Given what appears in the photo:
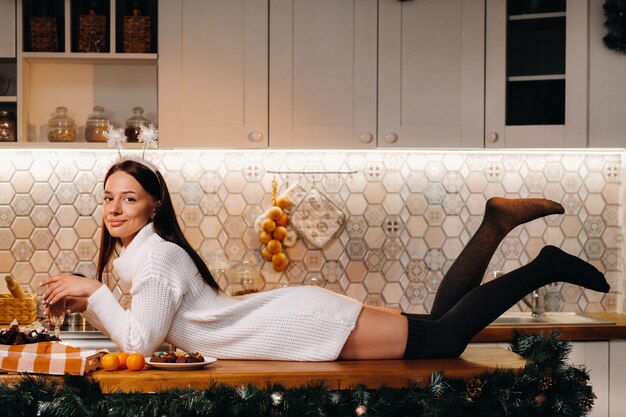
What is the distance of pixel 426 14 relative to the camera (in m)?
3.14

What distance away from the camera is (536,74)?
3.16 meters

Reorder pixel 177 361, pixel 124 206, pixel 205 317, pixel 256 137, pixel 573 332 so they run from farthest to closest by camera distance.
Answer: pixel 256 137 < pixel 573 332 < pixel 124 206 < pixel 205 317 < pixel 177 361

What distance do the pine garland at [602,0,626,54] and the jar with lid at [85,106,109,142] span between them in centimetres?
208

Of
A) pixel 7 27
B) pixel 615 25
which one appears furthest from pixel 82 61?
pixel 615 25

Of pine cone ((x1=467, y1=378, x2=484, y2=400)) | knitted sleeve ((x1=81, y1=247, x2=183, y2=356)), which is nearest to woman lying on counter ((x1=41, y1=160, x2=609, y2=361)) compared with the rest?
knitted sleeve ((x1=81, y1=247, x2=183, y2=356))

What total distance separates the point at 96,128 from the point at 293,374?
1.77 m

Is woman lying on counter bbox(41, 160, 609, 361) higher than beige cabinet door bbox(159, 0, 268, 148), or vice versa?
beige cabinet door bbox(159, 0, 268, 148)

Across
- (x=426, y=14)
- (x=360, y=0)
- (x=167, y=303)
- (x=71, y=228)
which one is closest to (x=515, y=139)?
(x=426, y=14)

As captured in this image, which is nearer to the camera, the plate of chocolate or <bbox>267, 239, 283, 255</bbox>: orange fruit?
the plate of chocolate

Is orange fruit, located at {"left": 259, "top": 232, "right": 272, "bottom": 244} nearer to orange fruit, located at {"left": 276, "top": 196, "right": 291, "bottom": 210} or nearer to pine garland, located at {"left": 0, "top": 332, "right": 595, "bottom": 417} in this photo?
orange fruit, located at {"left": 276, "top": 196, "right": 291, "bottom": 210}

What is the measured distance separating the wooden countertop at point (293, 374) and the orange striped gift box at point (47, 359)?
0.04m

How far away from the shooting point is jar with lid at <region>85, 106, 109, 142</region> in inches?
126

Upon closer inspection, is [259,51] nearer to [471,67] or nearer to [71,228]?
[471,67]

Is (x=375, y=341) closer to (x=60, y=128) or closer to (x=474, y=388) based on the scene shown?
(x=474, y=388)
